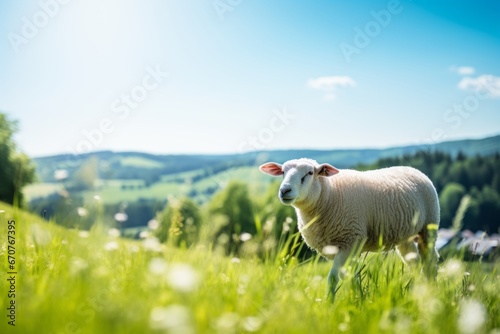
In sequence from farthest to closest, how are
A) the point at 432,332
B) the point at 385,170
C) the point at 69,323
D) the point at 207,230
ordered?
the point at 385,170 < the point at 207,230 < the point at 432,332 < the point at 69,323

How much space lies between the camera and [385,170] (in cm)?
847

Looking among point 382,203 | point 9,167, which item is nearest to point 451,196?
point 9,167

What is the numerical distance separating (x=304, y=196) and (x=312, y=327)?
12.3 feet

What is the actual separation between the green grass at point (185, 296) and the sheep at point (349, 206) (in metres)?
1.23

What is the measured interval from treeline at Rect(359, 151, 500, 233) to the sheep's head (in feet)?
213

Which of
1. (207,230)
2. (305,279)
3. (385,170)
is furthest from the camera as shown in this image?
(385,170)

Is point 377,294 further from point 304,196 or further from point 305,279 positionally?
point 304,196

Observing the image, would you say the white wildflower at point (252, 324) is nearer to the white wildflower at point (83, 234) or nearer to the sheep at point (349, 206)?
the white wildflower at point (83, 234)

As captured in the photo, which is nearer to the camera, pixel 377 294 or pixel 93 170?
pixel 93 170

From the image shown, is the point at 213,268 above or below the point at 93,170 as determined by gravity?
below

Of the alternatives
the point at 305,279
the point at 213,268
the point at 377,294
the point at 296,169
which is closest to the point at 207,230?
the point at 213,268

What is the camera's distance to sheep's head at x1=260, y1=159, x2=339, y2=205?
648 cm

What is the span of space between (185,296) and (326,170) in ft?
15.5

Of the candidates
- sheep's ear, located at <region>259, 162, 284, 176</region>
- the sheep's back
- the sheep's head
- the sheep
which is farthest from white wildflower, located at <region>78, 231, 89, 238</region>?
the sheep's back
